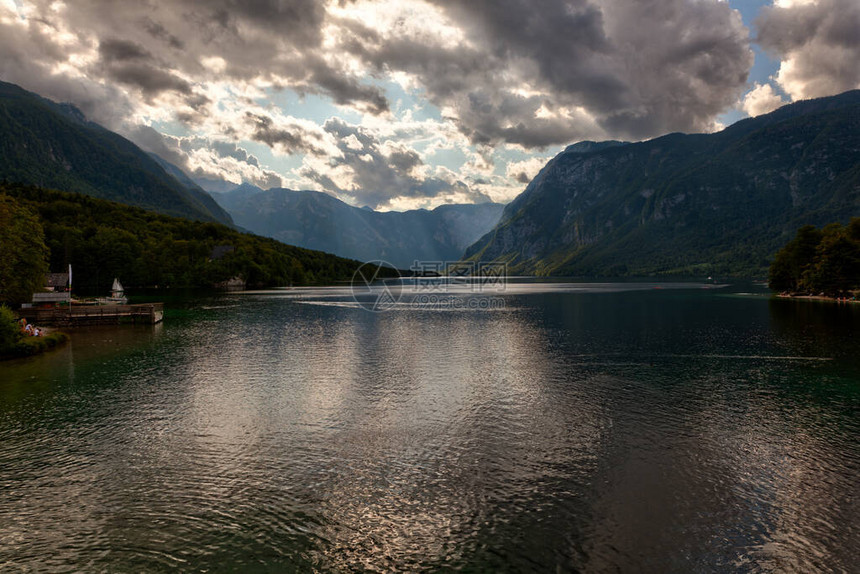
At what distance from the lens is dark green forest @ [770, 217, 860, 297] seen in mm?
129500

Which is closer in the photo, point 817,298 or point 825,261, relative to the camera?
point 825,261

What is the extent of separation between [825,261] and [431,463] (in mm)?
161330

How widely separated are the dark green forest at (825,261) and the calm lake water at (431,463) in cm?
10346

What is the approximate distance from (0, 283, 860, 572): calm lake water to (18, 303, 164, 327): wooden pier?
40.3 metres

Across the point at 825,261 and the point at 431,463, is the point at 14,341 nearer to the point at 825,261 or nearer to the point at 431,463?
the point at 431,463

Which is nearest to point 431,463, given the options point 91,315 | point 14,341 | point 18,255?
point 14,341

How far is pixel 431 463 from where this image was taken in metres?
25.5

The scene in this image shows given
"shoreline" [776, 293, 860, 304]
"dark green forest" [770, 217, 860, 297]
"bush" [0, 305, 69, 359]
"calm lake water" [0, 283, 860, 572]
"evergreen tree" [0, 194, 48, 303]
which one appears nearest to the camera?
"calm lake water" [0, 283, 860, 572]

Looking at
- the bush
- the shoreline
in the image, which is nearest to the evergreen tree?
the bush

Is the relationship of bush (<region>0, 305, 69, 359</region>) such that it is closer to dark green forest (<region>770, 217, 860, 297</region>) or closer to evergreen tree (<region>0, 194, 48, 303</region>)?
evergreen tree (<region>0, 194, 48, 303</region>)

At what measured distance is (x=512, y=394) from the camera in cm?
4000

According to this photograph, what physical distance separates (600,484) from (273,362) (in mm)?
41639

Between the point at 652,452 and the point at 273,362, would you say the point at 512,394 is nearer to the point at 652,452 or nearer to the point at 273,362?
the point at 652,452

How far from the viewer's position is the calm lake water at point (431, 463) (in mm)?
17500
